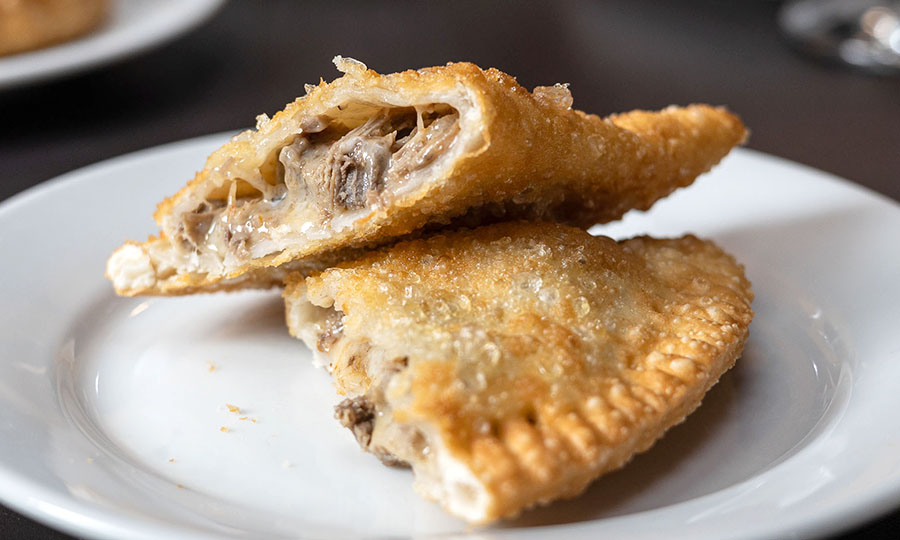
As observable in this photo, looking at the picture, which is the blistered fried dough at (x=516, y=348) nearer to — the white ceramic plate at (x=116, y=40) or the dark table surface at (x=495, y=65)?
the dark table surface at (x=495, y=65)

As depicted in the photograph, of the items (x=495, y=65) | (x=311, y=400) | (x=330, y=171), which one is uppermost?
(x=330, y=171)

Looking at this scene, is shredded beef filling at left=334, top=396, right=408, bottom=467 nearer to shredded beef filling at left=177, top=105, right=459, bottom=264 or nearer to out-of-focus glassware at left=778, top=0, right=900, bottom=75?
A: shredded beef filling at left=177, top=105, right=459, bottom=264

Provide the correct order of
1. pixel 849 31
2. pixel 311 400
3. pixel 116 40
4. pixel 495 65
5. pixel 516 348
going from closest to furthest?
pixel 516 348 → pixel 311 400 → pixel 116 40 → pixel 495 65 → pixel 849 31

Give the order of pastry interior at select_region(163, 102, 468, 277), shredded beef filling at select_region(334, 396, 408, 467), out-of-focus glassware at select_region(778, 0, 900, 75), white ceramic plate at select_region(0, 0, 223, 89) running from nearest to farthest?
shredded beef filling at select_region(334, 396, 408, 467), pastry interior at select_region(163, 102, 468, 277), white ceramic plate at select_region(0, 0, 223, 89), out-of-focus glassware at select_region(778, 0, 900, 75)

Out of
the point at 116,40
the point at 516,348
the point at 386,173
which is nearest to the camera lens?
the point at 516,348

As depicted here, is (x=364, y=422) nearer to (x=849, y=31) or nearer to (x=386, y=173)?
(x=386, y=173)

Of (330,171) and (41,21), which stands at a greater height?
(330,171)

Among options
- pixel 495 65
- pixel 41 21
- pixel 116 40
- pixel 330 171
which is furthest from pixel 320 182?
pixel 495 65

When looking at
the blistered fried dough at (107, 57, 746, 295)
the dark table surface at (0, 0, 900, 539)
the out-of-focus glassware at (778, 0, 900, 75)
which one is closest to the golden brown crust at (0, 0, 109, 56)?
the dark table surface at (0, 0, 900, 539)
